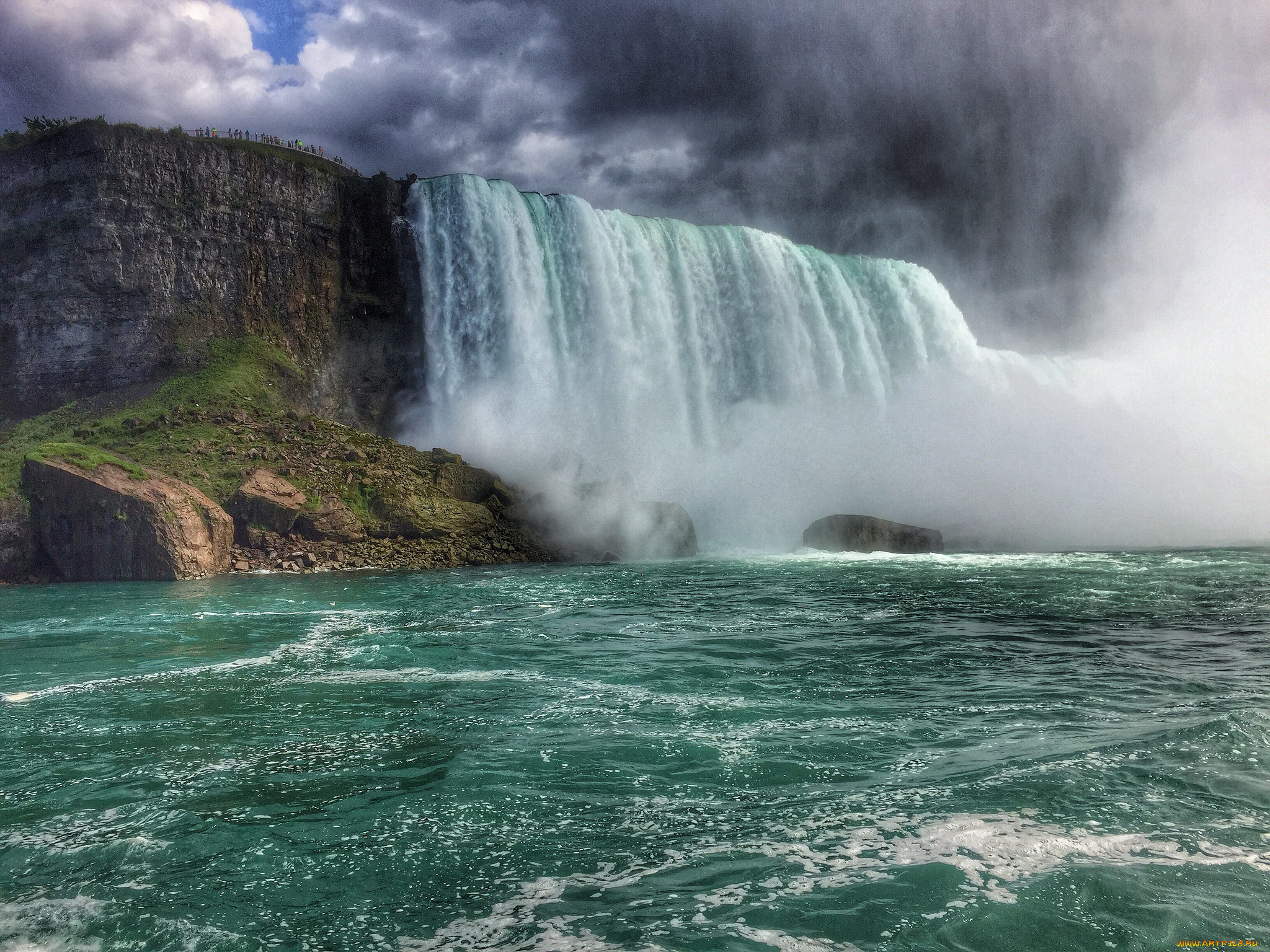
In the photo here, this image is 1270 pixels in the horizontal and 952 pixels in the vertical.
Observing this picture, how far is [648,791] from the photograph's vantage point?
18.8 ft

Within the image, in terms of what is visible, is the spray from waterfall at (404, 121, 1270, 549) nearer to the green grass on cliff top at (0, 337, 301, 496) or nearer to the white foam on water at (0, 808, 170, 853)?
the green grass on cliff top at (0, 337, 301, 496)

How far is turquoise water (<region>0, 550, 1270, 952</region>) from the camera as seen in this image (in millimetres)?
3977

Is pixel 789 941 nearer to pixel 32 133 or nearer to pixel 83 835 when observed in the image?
pixel 83 835

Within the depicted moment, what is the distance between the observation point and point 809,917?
155 inches

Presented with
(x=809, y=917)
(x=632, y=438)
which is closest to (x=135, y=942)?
(x=809, y=917)

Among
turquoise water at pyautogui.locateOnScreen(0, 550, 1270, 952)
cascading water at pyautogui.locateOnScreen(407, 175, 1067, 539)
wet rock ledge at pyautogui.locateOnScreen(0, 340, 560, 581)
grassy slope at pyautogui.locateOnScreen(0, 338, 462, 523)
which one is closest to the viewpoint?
turquoise water at pyautogui.locateOnScreen(0, 550, 1270, 952)

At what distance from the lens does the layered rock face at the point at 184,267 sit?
3625cm

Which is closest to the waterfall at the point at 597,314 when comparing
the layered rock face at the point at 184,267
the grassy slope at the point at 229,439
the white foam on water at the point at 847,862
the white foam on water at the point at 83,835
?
the layered rock face at the point at 184,267

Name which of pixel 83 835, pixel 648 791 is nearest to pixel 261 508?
pixel 83 835

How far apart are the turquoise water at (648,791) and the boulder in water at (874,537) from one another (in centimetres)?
1823

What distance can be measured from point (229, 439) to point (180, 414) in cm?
326

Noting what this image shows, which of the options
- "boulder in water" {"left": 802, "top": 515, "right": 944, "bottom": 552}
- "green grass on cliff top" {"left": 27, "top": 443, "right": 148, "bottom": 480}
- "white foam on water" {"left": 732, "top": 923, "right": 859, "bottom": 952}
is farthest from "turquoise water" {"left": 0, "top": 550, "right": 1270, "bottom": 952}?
"boulder in water" {"left": 802, "top": 515, "right": 944, "bottom": 552}

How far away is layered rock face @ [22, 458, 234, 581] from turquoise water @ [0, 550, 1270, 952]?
1277 cm

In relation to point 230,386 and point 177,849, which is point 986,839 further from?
point 230,386
